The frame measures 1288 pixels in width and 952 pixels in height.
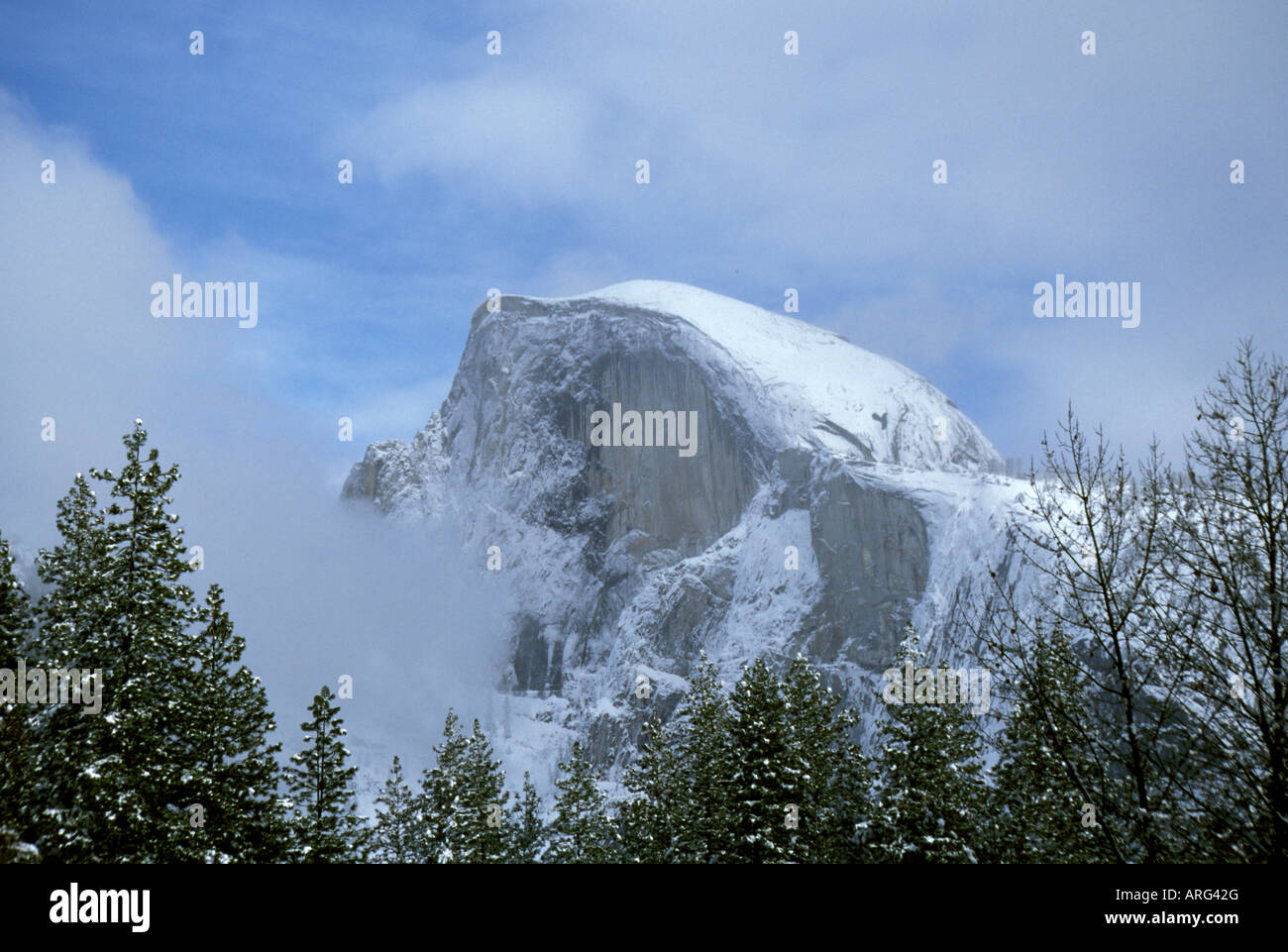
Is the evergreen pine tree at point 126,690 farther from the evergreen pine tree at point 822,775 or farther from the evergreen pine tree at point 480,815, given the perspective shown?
the evergreen pine tree at point 822,775

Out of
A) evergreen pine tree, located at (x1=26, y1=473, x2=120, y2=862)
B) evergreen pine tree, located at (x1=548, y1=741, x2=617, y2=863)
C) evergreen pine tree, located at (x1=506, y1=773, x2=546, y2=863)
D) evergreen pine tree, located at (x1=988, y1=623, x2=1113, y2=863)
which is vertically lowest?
evergreen pine tree, located at (x1=506, y1=773, x2=546, y2=863)

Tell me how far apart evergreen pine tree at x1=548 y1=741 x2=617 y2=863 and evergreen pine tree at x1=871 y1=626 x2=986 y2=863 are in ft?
47.1

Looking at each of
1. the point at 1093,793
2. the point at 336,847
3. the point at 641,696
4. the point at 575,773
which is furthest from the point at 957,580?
the point at 1093,793

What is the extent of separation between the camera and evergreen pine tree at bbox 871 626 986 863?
28.4 metres

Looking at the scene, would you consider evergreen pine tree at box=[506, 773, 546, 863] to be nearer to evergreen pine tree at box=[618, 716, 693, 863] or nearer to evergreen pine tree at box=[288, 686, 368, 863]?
evergreen pine tree at box=[618, 716, 693, 863]

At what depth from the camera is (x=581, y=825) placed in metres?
41.9

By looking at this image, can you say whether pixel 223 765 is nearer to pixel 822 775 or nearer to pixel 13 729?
pixel 13 729

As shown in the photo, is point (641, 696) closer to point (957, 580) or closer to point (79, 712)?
point (957, 580)

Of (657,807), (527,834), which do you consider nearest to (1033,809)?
(657,807)

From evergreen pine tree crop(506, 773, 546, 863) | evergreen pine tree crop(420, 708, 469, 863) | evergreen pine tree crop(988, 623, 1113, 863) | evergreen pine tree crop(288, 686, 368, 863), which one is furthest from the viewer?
evergreen pine tree crop(506, 773, 546, 863)

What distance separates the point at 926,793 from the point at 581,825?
17581mm


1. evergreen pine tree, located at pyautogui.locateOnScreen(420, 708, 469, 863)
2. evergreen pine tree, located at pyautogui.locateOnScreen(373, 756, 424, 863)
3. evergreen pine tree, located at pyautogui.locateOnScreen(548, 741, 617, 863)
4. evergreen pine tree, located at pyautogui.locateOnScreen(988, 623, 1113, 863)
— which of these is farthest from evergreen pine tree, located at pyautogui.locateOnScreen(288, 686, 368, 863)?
evergreen pine tree, located at pyautogui.locateOnScreen(988, 623, 1113, 863)

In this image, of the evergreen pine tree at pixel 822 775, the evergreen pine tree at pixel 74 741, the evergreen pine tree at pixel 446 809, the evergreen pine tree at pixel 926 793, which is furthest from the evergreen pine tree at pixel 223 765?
the evergreen pine tree at pixel 926 793
